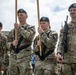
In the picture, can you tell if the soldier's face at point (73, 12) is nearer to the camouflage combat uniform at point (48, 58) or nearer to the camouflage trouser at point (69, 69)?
the camouflage combat uniform at point (48, 58)

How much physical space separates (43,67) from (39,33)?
91 cm

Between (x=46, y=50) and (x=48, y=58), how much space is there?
0.72 ft

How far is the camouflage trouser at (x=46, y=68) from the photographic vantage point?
7.96 metres

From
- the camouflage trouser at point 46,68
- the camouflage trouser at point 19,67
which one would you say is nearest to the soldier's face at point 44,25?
the camouflage trouser at point 46,68

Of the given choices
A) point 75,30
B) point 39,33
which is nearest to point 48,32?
point 39,33

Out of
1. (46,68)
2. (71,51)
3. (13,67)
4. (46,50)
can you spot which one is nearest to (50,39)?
(46,50)

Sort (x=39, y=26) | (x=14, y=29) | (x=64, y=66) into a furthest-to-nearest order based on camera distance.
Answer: (x=14, y=29)
(x=39, y=26)
(x=64, y=66)

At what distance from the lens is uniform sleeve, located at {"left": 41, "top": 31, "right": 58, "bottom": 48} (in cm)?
782

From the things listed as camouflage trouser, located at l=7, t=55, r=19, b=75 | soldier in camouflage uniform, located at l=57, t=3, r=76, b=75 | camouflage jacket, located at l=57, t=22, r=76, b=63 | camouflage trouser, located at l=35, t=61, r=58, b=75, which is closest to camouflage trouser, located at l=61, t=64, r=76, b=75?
soldier in camouflage uniform, located at l=57, t=3, r=76, b=75

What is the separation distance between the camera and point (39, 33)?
7.95 metres

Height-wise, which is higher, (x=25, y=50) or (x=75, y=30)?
(x=75, y=30)

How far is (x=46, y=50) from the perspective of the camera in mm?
8117

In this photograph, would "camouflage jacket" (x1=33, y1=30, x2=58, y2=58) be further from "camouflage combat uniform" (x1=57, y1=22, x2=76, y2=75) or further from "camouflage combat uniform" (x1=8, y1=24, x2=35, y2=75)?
"camouflage combat uniform" (x1=8, y1=24, x2=35, y2=75)

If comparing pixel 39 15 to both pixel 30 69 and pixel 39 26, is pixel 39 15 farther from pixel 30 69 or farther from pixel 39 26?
pixel 30 69
